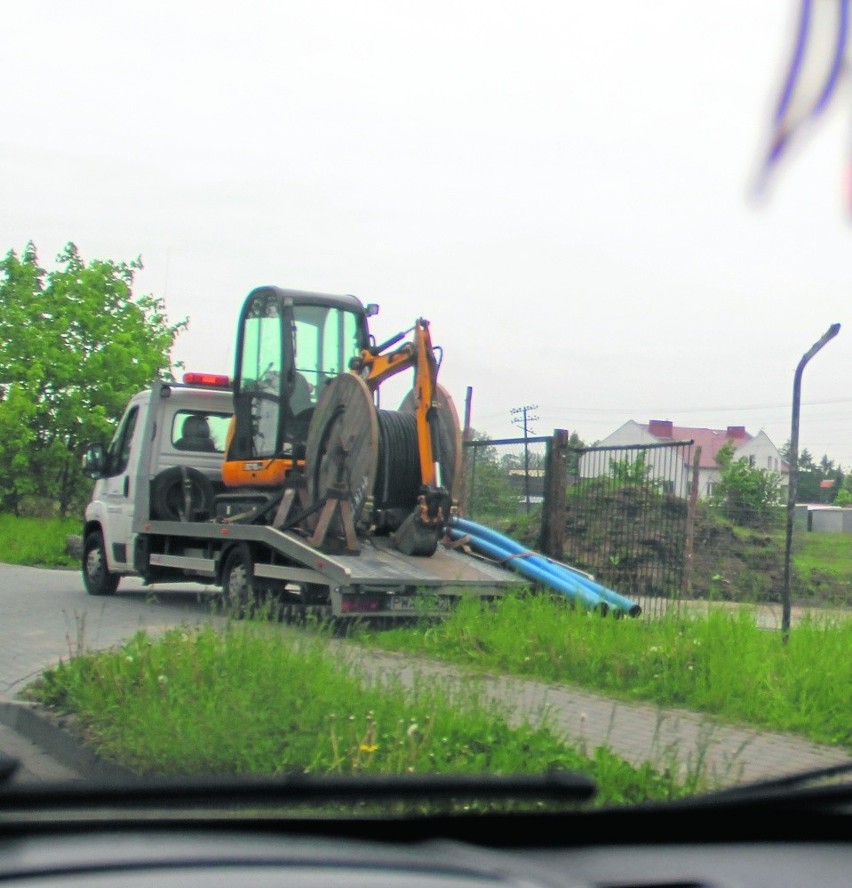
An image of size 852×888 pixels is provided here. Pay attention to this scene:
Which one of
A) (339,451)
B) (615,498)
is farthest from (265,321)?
(615,498)

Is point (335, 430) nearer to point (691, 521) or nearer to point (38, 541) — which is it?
point (691, 521)

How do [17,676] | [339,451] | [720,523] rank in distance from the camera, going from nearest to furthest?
[17,676], [339,451], [720,523]

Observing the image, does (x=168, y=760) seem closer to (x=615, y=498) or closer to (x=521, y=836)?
(x=521, y=836)

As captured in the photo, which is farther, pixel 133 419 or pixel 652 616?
pixel 133 419

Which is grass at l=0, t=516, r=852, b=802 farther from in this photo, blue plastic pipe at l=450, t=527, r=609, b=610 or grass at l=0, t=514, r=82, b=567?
grass at l=0, t=514, r=82, b=567

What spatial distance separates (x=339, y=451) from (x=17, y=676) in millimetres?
4390

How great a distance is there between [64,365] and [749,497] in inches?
769

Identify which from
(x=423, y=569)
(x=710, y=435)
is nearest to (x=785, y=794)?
(x=423, y=569)

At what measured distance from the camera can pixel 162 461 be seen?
1590cm

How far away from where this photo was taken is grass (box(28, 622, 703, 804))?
5.20 metres

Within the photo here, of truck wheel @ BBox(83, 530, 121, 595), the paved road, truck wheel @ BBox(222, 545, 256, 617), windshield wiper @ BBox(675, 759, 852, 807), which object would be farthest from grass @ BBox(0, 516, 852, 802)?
truck wheel @ BBox(83, 530, 121, 595)

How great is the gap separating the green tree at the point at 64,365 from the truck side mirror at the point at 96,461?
38.3 ft

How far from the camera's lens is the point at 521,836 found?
2016 millimetres

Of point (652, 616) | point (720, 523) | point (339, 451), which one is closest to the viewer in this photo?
point (652, 616)
